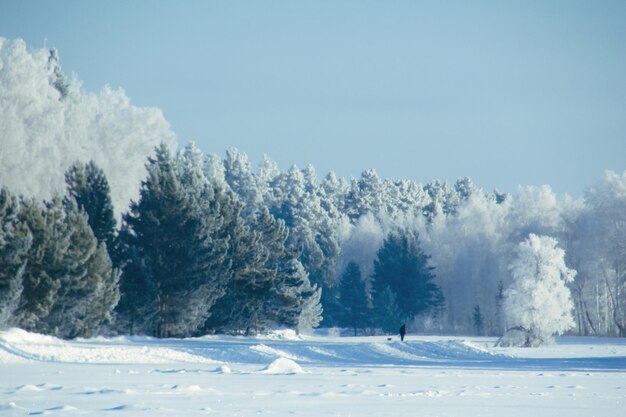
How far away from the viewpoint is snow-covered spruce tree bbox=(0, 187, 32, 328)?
3916cm

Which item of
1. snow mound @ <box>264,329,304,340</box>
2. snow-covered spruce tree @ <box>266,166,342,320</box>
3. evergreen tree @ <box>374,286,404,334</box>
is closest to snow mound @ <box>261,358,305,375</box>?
snow mound @ <box>264,329,304,340</box>

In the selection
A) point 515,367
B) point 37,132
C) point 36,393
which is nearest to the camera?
point 36,393

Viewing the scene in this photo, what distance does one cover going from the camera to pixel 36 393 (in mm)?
19094

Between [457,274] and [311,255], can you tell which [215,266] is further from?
[457,274]

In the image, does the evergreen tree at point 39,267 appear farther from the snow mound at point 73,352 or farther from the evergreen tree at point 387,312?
the evergreen tree at point 387,312

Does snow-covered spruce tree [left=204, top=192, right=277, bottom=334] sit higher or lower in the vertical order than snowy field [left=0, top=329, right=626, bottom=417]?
higher

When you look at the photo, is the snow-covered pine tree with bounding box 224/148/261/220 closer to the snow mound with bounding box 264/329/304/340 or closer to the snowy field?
the snow mound with bounding box 264/329/304/340

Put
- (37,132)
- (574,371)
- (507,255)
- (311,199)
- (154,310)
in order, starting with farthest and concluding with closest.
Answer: (311,199)
(507,255)
(37,132)
(154,310)
(574,371)

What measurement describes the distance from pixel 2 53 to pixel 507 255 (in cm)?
5229

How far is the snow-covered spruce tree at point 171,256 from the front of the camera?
53312 mm

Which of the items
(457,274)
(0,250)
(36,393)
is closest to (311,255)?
(457,274)

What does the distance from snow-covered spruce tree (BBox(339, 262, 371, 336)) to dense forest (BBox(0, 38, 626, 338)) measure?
163 millimetres

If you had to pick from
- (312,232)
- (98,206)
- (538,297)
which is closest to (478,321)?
(312,232)

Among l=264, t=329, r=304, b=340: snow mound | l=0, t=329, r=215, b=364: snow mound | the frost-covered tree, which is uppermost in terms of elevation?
the frost-covered tree
